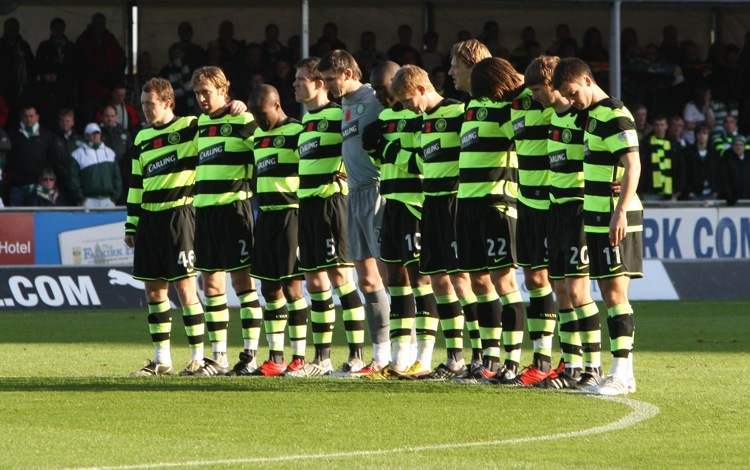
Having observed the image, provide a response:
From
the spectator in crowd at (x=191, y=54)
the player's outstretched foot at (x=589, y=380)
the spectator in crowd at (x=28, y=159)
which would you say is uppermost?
the spectator in crowd at (x=191, y=54)

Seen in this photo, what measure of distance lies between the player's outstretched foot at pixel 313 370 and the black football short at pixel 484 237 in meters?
1.50

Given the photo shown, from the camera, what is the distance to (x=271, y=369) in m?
11.4

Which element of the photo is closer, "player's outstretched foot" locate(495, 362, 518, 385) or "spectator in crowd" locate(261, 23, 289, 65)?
"player's outstretched foot" locate(495, 362, 518, 385)

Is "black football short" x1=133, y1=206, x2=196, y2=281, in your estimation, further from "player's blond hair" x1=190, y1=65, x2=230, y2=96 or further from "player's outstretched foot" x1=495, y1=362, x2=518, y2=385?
"player's outstretched foot" x1=495, y1=362, x2=518, y2=385

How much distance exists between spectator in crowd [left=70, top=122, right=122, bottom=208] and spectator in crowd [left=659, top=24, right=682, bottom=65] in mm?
9526

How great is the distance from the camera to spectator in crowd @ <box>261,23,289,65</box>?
76.4 ft

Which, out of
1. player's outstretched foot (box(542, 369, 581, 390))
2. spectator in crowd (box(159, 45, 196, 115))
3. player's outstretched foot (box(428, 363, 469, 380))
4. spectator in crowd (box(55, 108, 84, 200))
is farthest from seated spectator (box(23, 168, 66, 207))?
player's outstretched foot (box(542, 369, 581, 390))

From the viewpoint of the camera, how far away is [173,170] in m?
11.6

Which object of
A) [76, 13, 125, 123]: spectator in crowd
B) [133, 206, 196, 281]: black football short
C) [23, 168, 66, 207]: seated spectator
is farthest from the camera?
[76, 13, 125, 123]: spectator in crowd

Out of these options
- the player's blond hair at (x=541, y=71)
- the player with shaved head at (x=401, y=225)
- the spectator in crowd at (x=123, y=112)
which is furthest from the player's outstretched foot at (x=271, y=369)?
the spectator in crowd at (x=123, y=112)

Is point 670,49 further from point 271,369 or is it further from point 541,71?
point 541,71

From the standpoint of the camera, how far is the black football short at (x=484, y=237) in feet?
34.5

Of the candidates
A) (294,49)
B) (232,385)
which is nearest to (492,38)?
(294,49)

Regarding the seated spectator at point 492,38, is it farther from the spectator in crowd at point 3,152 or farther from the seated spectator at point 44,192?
the spectator in crowd at point 3,152
